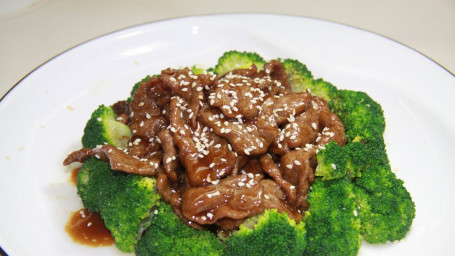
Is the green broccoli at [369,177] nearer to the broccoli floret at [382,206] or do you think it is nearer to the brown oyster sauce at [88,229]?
the broccoli floret at [382,206]

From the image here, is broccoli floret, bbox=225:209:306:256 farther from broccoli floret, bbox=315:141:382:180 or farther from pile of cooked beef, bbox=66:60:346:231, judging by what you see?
broccoli floret, bbox=315:141:382:180

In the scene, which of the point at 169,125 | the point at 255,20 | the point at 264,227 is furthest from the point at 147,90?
the point at 255,20

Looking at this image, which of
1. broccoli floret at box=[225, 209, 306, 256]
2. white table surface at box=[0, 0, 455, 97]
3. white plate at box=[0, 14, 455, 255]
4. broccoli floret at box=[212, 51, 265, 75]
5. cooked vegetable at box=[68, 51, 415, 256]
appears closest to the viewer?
broccoli floret at box=[225, 209, 306, 256]

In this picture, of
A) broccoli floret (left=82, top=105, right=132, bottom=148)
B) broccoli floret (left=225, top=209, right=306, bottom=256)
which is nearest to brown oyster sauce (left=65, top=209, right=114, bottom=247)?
broccoli floret (left=82, top=105, right=132, bottom=148)

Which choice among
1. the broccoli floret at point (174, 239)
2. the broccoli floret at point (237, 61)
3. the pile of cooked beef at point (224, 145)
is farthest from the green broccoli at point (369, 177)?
the broccoli floret at point (237, 61)

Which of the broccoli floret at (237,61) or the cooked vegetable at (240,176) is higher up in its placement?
the broccoli floret at (237,61)
